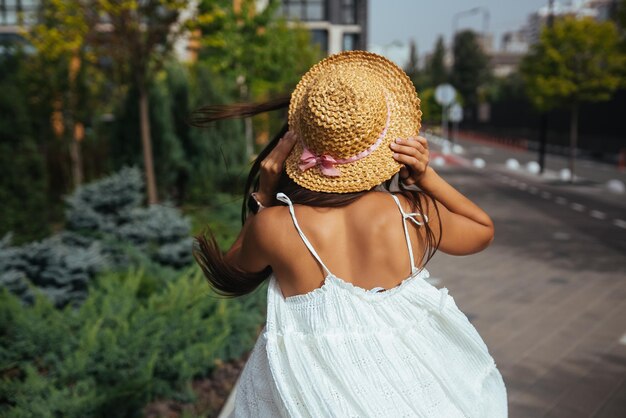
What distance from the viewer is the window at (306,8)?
102 feet

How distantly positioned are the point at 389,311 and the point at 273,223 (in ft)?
1.47

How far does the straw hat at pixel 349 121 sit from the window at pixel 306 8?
98.1ft

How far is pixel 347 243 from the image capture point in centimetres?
199

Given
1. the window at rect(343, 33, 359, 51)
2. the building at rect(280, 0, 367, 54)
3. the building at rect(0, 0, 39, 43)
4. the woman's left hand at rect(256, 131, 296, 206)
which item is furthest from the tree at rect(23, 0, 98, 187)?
the window at rect(343, 33, 359, 51)

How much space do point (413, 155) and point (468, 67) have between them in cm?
7280

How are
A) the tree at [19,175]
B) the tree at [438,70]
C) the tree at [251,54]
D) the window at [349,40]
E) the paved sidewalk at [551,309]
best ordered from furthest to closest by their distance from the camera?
the tree at [438,70]
the window at [349,40]
the tree at [251,54]
the tree at [19,175]
the paved sidewalk at [551,309]

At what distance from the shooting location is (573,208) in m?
13.5

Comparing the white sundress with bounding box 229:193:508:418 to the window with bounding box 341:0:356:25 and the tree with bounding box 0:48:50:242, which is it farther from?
the window with bounding box 341:0:356:25

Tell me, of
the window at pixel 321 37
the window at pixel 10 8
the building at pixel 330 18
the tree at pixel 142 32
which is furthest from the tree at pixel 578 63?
the window at pixel 10 8

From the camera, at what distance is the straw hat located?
73.5 inches

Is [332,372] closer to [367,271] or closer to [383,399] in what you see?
[383,399]

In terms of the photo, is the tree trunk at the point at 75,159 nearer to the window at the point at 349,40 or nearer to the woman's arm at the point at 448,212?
the woman's arm at the point at 448,212

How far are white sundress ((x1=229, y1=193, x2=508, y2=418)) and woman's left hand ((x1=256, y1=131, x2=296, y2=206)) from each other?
0.35 ft

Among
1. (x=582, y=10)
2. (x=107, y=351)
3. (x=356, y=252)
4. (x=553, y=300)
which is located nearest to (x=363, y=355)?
(x=356, y=252)
